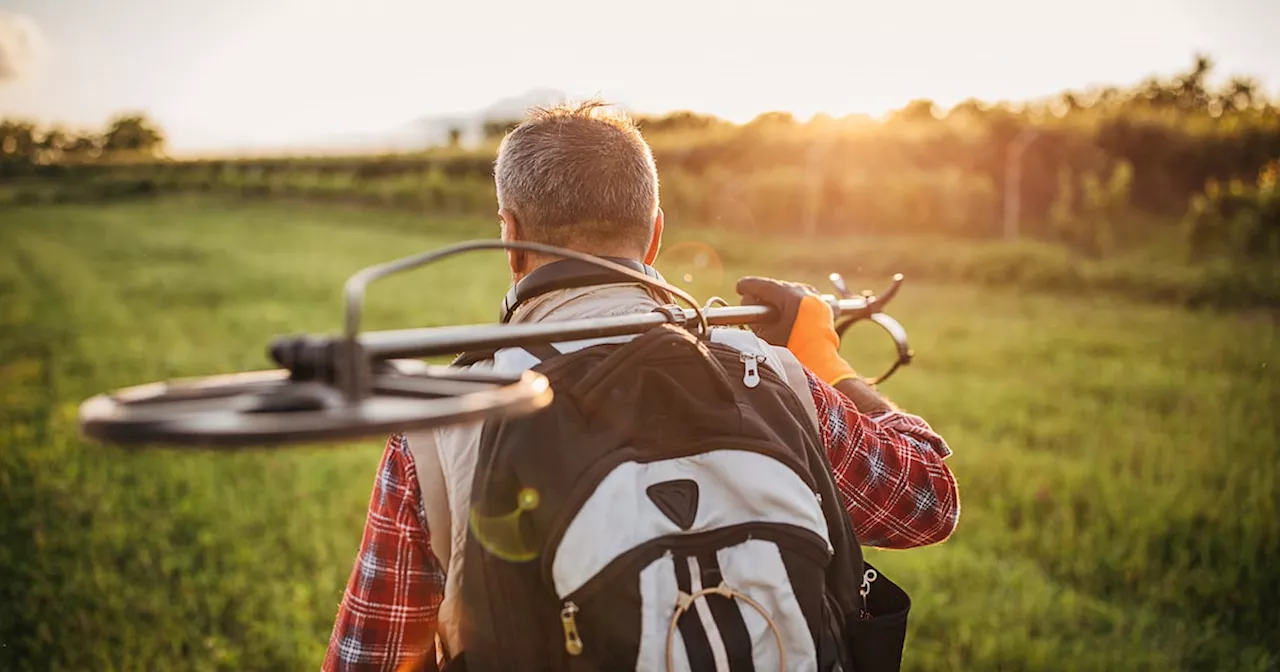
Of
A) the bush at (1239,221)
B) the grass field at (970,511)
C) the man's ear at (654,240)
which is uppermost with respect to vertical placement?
the man's ear at (654,240)

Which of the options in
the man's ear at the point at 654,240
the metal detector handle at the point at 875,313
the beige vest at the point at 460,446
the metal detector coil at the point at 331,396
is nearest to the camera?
the metal detector coil at the point at 331,396

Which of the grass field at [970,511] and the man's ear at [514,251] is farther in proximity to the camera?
the grass field at [970,511]

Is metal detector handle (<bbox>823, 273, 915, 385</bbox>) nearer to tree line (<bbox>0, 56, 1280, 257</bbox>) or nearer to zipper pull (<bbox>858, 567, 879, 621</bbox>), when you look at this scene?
zipper pull (<bbox>858, 567, 879, 621</bbox>)

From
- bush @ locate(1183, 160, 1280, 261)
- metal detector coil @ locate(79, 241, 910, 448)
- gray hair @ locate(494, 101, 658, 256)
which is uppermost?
gray hair @ locate(494, 101, 658, 256)

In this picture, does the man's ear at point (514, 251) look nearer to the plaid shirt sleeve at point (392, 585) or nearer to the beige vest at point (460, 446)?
the beige vest at point (460, 446)

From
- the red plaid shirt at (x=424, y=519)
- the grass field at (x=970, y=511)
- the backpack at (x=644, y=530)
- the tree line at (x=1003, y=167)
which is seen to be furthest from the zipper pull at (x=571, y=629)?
the tree line at (x=1003, y=167)

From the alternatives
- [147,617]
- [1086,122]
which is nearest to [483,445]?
[147,617]

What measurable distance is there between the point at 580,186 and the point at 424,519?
775mm

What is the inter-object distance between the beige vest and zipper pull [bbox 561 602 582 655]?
243 millimetres

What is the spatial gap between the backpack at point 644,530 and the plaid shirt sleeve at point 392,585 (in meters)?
0.18

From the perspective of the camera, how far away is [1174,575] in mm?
4293

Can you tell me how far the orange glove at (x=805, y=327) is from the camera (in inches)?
92.6

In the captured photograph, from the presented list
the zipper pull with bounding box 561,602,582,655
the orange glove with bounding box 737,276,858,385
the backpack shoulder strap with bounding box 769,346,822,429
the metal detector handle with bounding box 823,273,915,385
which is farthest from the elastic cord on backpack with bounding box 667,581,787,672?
the metal detector handle with bounding box 823,273,915,385

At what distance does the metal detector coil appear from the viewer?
0.91 metres
